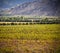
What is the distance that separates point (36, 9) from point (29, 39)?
790 millimetres

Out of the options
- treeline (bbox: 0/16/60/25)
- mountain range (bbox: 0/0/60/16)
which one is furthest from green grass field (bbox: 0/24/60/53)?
mountain range (bbox: 0/0/60/16)

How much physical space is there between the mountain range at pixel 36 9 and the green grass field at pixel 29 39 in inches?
13.2

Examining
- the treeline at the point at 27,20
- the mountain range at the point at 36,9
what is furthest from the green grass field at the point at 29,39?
the mountain range at the point at 36,9

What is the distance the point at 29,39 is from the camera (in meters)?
3.55

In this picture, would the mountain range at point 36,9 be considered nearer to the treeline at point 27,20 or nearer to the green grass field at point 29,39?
the treeline at point 27,20

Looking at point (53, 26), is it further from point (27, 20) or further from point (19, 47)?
point (19, 47)

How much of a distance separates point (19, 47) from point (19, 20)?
685 millimetres

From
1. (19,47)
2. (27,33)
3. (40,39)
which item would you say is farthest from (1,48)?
(40,39)

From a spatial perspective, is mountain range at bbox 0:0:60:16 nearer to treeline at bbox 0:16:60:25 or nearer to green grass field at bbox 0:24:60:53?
treeline at bbox 0:16:60:25

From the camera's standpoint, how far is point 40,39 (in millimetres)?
3551

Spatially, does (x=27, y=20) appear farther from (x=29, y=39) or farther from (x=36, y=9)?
(x=29, y=39)

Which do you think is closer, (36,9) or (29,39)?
(29,39)

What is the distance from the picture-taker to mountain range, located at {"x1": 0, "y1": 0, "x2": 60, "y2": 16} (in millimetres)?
3629

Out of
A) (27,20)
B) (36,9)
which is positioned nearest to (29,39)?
Answer: (27,20)
